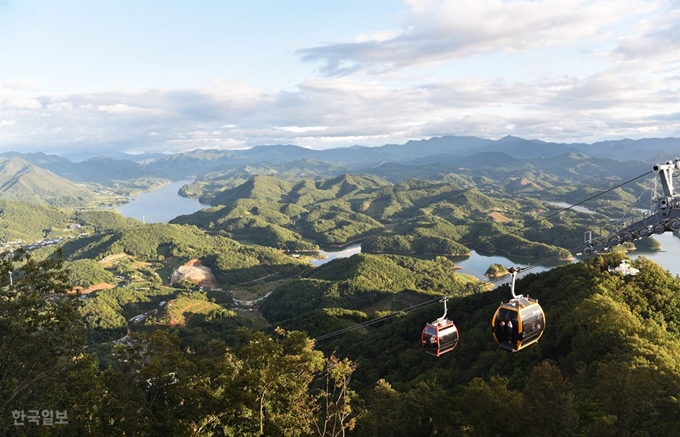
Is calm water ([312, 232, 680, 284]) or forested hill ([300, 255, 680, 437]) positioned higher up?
forested hill ([300, 255, 680, 437])

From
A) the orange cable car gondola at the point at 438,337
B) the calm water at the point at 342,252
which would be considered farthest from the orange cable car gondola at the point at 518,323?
the calm water at the point at 342,252

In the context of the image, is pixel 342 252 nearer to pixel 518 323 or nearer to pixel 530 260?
pixel 530 260

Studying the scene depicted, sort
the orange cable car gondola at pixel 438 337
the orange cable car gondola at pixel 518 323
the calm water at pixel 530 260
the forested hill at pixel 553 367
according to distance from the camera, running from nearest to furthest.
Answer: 1. the orange cable car gondola at pixel 518 323
2. the forested hill at pixel 553 367
3. the orange cable car gondola at pixel 438 337
4. the calm water at pixel 530 260

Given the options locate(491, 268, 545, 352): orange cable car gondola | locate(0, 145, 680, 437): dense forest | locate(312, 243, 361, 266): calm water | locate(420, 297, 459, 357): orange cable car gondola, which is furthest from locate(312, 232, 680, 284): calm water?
locate(491, 268, 545, 352): orange cable car gondola

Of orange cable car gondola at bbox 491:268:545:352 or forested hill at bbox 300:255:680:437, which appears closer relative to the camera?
orange cable car gondola at bbox 491:268:545:352

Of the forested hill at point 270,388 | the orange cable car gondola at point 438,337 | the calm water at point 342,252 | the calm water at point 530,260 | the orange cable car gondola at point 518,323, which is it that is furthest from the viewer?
the calm water at point 342,252

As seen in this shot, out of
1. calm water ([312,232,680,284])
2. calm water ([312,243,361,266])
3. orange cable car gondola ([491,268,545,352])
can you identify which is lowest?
calm water ([312,243,361,266])

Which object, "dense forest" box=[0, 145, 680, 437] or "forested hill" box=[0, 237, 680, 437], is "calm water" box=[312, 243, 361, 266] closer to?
"dense forest" box=[0, 145, 680, 437]

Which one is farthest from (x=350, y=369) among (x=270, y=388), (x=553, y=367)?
(x=553, y=367)

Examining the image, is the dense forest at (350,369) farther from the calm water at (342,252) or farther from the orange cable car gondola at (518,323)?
the calm water at (342,252)

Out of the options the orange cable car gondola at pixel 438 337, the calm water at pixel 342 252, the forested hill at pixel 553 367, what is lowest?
the calm water at pixel 342 252
